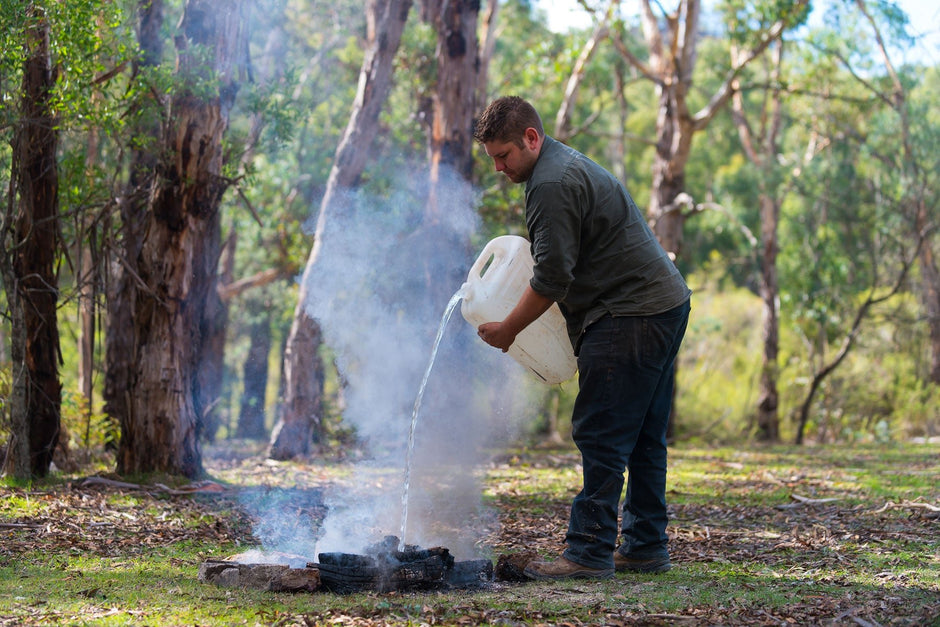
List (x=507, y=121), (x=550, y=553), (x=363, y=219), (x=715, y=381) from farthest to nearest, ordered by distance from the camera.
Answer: (x=715, y=381) → (x=363, y=219) → (x=550, y=553) → (x=507, y=121)

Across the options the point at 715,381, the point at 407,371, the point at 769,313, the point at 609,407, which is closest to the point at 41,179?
the point at 407,371

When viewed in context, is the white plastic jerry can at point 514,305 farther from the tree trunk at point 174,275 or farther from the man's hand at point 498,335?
the tree trunk at point 174,275

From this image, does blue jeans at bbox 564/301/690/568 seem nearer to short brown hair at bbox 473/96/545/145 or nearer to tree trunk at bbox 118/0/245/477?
short brown hair at bbox 473/96/545/145

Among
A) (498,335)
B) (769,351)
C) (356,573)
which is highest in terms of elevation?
(769,351)

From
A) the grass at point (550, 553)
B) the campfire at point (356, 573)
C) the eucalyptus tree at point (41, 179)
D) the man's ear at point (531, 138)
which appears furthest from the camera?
the eucalyptus tree at point (41, 179)

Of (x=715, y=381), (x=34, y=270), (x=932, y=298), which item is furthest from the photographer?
(x=715, y=381)

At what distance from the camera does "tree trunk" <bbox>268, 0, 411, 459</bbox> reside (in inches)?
396

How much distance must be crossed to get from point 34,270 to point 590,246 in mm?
4384

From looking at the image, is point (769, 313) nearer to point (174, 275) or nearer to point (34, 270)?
point (174, 275)

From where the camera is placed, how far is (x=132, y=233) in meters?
6.95

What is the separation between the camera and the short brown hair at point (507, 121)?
148 inches

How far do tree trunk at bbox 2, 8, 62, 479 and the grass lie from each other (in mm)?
373

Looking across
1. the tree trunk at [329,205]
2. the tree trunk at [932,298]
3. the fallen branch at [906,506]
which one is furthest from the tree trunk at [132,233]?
the tree trunk at [932,298]

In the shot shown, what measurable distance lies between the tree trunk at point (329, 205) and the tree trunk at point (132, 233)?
1.99 meters
